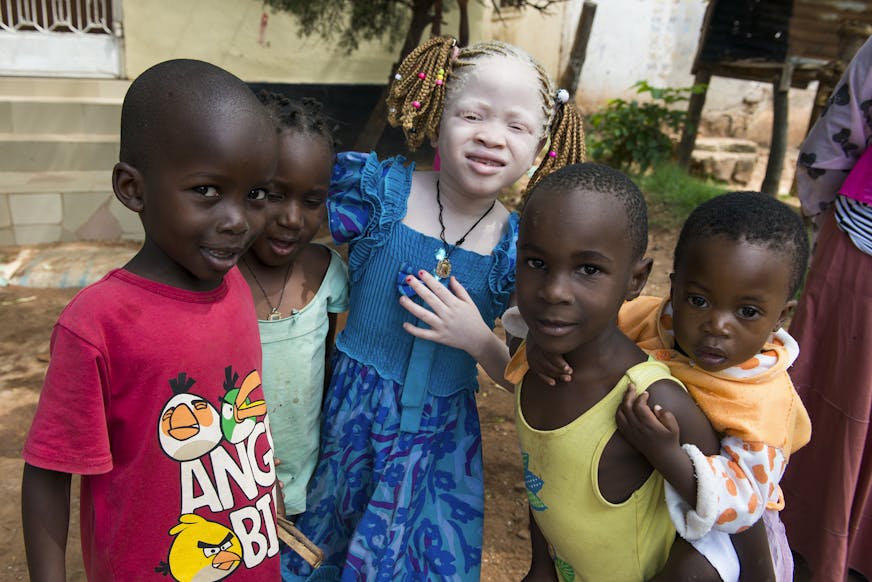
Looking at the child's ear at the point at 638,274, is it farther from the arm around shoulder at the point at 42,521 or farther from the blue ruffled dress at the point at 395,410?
the arm around shoulder at the point at 42,521

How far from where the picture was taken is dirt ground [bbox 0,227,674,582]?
2746mm

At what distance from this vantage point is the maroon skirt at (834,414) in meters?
2.38

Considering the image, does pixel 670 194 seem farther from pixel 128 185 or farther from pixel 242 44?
pixel 128 185

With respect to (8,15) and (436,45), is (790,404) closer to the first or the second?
(436,45)

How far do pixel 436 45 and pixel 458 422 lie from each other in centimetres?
103

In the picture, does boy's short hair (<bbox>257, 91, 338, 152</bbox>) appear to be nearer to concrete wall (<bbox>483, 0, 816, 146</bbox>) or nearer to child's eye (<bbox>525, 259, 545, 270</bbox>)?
child's eye (<bbox>525, 259, 545, 270</bbox>)

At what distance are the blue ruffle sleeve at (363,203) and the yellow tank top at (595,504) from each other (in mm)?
645

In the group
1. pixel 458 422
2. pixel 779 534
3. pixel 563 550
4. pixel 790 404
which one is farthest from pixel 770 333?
pixel 458 422

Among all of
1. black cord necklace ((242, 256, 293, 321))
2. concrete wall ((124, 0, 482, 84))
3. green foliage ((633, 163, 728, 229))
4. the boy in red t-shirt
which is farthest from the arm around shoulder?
green foliage ((633, 163, 728, 229))

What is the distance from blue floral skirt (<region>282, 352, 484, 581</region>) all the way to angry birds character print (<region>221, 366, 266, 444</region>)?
531mm

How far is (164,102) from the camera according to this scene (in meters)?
1.21

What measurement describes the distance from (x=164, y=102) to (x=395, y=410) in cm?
104

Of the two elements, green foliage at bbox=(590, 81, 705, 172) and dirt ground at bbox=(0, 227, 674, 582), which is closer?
dirt ground at bbox=(0, 227, 674, 582)

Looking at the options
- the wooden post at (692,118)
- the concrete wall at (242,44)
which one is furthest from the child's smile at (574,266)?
the wooden post at (692,118)
